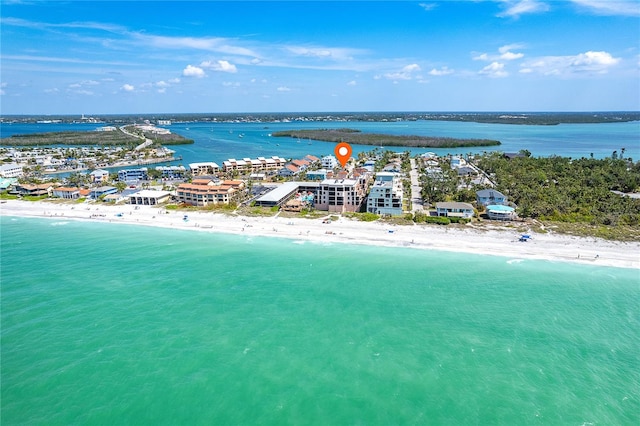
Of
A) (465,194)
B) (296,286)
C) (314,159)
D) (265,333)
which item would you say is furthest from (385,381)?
(314,159)

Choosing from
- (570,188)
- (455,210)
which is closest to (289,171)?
(455,210)

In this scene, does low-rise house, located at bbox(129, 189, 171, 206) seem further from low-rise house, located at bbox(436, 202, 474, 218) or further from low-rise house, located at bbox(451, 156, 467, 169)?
low-rise house, located at bbox(451, 156, 467, 169)

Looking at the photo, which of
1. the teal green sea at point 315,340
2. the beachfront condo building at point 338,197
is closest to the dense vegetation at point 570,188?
the teal green sea at point 315,340

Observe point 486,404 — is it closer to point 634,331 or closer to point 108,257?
point 634,331

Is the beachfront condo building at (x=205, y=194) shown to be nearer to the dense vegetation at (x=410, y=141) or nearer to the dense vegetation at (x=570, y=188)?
the dense vegetation at (x=570, y=188)

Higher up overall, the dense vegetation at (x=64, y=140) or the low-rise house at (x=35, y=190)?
the dense vegetation at (x=64, y=140)

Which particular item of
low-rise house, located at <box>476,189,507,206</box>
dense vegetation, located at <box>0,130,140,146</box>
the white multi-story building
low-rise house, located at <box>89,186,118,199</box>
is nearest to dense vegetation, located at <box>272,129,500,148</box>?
the white multi-story building
